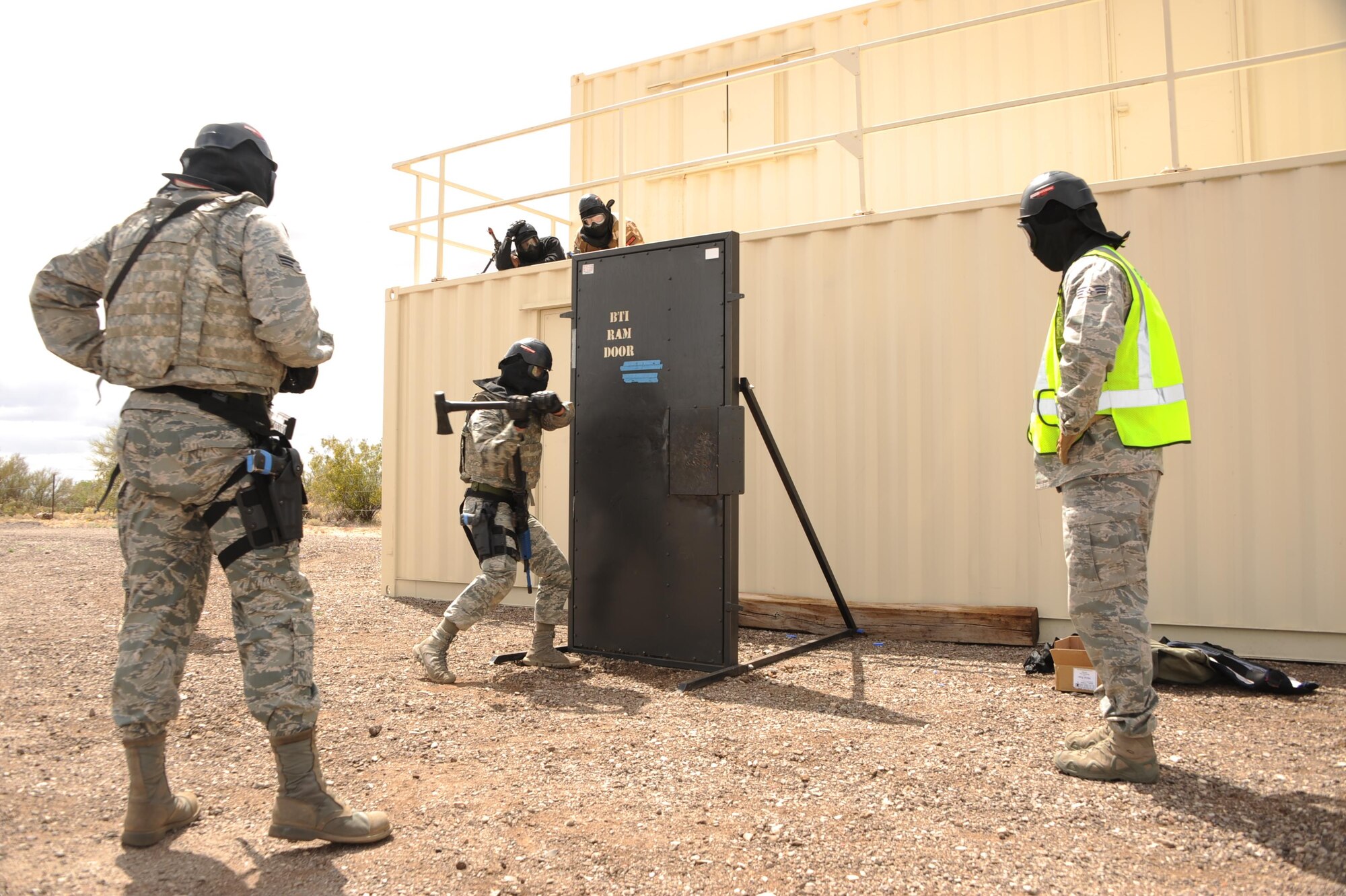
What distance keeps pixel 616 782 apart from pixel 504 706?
1.37 m

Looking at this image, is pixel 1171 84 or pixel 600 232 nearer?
pixel 1171 84

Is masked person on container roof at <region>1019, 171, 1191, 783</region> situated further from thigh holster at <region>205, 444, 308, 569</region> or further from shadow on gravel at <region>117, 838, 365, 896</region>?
thigh holster at <region>205, 444, 308, 569</region>

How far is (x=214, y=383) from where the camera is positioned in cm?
271

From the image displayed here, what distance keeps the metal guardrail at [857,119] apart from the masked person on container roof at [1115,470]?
120 inches

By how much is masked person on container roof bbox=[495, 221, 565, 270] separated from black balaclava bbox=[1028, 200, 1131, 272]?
17.4 feet

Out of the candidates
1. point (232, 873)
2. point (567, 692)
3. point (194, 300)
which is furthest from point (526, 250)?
point (232, 873)

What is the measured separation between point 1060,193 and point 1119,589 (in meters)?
1.52

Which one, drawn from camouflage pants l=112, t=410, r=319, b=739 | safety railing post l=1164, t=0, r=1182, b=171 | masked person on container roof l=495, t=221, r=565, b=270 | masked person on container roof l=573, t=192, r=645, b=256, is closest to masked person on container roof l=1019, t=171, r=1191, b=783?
camouflage pants l=112, t=410, r=319, b=739

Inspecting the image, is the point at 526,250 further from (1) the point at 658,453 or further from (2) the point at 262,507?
(2) the point at 262,507

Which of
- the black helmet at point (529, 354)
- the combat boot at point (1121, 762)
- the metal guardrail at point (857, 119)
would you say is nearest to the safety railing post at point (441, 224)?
the metal guardrail at point (857, 119)

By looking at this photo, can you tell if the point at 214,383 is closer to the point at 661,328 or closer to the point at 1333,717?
the point at 661,328

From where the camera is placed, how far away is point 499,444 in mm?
5066

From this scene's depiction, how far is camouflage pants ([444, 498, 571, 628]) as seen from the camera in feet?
16.3

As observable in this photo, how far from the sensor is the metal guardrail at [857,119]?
18.0ft
